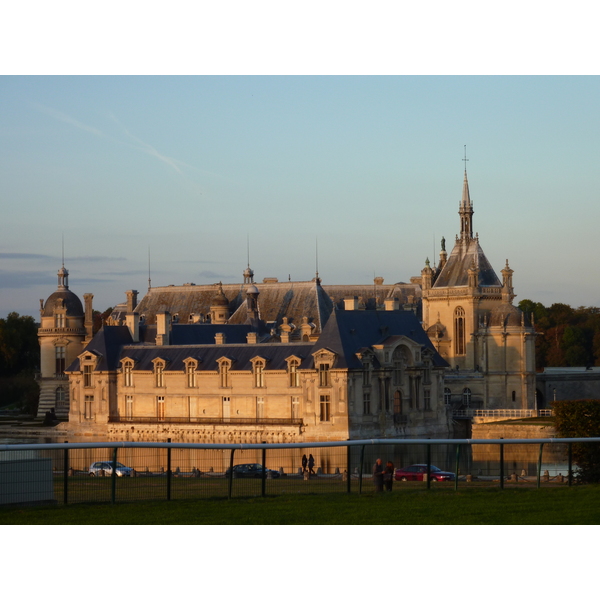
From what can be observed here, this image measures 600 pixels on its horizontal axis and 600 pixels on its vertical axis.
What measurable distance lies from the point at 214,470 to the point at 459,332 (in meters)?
69.6

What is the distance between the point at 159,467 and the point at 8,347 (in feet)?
289

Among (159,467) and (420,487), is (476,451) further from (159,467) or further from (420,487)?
(159,467)

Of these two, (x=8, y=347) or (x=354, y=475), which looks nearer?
(x=354, y=475)

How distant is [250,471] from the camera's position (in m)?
25.7

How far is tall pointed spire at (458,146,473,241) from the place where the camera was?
3935 inches

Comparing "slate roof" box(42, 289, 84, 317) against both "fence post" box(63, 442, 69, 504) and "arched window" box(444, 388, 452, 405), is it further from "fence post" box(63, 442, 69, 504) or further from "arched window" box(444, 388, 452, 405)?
"fence post" box(63, 442, 69, 504)

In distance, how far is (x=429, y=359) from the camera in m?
72.8

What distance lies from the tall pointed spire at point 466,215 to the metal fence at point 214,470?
70987mm

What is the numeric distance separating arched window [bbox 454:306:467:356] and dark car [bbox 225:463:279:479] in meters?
68.5

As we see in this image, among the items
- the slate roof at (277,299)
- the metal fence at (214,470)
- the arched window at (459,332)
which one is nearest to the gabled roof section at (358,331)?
the slate roof at (277,299)

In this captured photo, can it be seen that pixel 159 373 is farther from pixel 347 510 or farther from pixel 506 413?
pixel 347 510

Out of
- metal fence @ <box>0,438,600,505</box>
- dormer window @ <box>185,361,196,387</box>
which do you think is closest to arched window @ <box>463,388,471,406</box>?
dormer window @ <box>185,361,196,387</box>

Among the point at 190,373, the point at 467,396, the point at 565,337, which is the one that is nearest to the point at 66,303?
the point at 190,373

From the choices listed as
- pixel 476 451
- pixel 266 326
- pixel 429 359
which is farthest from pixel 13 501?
pixel 266 326
